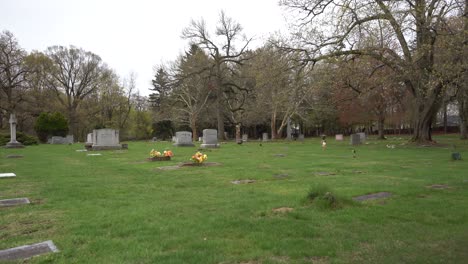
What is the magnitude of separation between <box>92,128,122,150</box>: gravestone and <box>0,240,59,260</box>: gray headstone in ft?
76.0

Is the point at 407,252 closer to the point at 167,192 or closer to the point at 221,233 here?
the point at 221,233

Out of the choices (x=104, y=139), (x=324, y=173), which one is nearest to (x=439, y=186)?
(x=324, y=173)

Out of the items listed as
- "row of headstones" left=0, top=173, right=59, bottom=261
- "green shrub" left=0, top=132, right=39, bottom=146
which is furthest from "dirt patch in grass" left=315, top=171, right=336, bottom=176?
"green shrub" left=0, top=132, right=39, bottom=146

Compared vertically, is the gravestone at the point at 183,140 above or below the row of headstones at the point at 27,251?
above

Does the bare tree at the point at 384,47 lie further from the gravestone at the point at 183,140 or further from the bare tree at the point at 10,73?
the bare tree at the point at 10,73

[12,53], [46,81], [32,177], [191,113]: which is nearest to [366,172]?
[32,177]

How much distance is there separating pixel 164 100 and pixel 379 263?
56015mm

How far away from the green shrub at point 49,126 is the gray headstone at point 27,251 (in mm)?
43639

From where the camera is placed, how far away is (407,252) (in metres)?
4.30

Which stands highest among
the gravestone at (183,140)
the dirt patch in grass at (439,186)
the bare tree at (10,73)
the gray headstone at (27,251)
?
the bare tree at (10,73)

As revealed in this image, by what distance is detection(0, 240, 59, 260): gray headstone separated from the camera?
4.18 meters

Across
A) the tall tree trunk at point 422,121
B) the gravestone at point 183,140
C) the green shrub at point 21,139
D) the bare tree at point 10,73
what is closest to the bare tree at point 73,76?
the bare tree at point 10,73

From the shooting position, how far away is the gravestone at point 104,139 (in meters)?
26.8

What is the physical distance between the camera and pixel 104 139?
89.1ft
